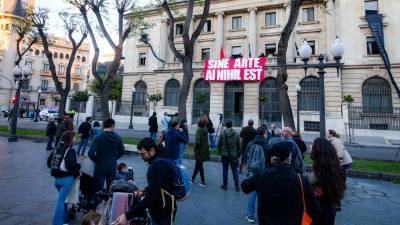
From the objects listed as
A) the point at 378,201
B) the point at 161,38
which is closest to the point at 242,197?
the point at 378,201

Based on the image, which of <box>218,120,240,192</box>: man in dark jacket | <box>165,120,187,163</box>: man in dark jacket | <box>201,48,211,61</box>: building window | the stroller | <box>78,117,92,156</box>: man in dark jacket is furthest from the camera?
<box>201,48,211,61</box>: building window

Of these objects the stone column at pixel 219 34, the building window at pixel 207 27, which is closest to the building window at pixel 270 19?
the stone column at pixel 219 34

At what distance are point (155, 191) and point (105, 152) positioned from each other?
8.87ft

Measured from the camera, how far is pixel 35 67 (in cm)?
6044

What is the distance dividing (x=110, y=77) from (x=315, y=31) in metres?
22.1

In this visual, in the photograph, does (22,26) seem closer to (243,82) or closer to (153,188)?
(243,82)

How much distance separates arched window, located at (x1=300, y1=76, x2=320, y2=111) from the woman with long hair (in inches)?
992

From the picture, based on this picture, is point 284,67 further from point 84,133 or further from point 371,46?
point 371,46

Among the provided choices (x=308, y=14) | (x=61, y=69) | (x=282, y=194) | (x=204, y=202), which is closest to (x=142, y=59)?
(x=308, y=14)

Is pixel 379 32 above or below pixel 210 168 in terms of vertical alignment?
above

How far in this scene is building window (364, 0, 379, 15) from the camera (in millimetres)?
26075

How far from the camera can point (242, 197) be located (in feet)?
20.7

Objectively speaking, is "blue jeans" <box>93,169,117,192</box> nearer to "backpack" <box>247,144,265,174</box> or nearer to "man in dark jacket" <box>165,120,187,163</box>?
"man in dark jacket" <box>165,120,187,163</box>

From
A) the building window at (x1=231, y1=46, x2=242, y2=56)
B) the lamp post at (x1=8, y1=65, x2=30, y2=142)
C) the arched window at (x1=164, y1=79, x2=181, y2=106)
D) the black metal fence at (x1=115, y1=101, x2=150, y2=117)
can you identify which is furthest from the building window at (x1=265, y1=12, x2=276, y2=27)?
the lamp post at (x1=8, y1=65, x2=30, y2=142)
